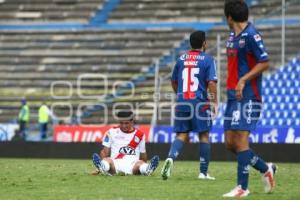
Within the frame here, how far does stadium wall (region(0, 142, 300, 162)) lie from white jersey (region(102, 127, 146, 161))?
923cm

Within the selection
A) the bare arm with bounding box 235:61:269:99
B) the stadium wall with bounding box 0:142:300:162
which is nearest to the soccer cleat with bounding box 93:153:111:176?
the bare arm with bounding box 235:61:269:99

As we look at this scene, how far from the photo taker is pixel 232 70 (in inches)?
436

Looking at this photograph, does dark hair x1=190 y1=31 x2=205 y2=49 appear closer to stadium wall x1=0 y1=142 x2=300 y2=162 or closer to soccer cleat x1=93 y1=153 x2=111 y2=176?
soccer cleat x1=93 y1=153 x2=111 y2=176

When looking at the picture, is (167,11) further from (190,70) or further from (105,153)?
(190,70)

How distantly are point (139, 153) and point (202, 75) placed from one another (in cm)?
173

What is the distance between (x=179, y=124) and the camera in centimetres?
1439

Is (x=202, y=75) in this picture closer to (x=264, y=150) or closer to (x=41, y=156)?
(x=264, y=150)

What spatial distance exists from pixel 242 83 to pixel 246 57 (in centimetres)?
47

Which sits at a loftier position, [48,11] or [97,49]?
[48,11]

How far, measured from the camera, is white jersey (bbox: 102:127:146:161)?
15055 millimetres

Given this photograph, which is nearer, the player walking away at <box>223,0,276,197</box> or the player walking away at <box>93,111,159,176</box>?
the player walking away at <box>223,0,276,197</box>

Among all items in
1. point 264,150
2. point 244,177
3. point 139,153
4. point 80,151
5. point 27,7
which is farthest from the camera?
point 27,7

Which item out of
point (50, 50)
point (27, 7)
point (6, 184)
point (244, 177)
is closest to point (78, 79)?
point (50, 50)

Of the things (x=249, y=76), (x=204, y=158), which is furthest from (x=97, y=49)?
(x=249, y=76)
